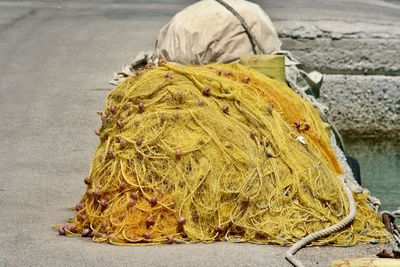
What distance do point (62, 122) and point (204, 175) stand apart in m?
3.06

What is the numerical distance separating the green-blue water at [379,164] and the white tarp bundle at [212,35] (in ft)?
8.53

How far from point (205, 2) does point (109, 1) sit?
6.23 meters

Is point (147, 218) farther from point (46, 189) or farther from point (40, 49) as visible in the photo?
point (40, 49)

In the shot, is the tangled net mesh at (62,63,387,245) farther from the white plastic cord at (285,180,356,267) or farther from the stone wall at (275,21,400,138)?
the stone wall at (275,21,400,138)

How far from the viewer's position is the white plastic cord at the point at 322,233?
5.64 metres

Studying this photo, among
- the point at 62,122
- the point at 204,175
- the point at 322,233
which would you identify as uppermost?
the point at 204,175

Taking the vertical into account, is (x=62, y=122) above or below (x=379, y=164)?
above

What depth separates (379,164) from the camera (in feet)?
40.1

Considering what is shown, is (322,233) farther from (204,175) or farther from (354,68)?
(354,68)

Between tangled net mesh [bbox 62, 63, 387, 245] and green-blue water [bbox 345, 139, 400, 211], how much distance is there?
14.2 ft

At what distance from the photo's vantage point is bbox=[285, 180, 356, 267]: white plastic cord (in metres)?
5.64

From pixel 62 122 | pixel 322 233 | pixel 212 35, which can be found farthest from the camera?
pixel 62 122

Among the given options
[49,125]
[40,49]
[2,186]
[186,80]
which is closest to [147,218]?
[186,80]

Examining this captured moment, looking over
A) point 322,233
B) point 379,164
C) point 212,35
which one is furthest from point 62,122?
point 379,164
